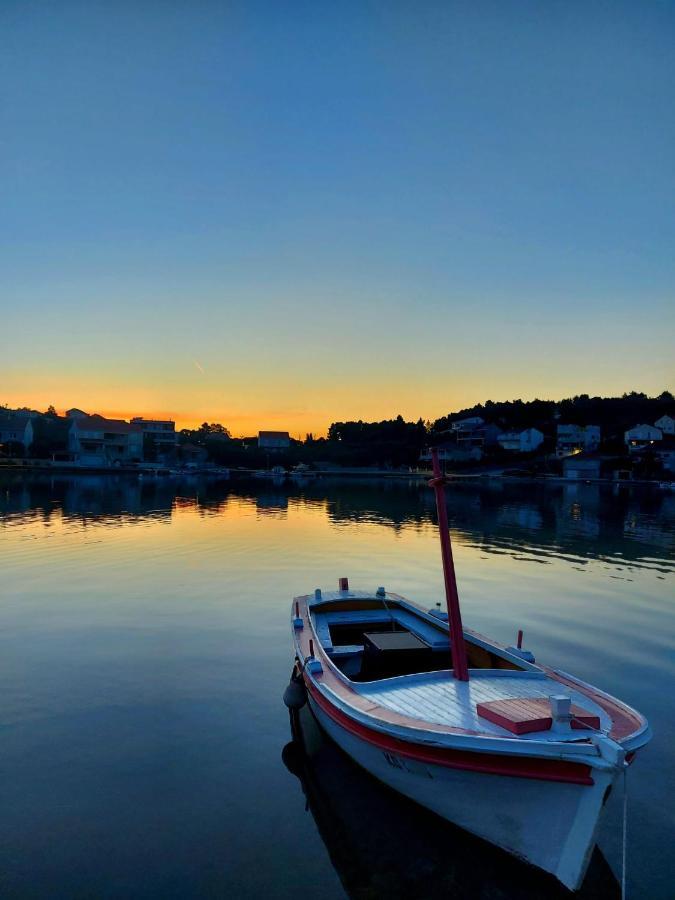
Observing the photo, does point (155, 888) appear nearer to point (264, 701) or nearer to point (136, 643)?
point (264, 701)

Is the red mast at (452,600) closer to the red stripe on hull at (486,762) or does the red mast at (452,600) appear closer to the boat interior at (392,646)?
the boat interior at (392,646)

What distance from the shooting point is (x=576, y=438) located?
6575 inches

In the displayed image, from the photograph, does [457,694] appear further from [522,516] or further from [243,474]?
[243,474]

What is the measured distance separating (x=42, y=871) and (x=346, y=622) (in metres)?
9.00

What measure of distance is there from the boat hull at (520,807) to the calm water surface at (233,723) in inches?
28.9

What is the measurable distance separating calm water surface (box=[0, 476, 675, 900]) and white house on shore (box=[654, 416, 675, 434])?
145056 millimetres

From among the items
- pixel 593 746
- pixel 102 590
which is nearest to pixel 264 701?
pixel 593 746

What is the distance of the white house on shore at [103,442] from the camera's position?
148 m

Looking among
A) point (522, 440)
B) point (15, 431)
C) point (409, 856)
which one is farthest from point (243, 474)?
point (409, 856)

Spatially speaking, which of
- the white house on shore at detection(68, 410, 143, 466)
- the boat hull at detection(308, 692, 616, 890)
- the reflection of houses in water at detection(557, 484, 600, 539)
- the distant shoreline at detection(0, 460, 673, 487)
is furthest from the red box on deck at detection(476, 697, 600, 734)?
the white house on shore at detection(68, 410, 143, 466)

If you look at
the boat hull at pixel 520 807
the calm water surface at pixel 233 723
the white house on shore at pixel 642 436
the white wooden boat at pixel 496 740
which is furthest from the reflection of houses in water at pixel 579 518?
the white house on shore at pixel 642 436

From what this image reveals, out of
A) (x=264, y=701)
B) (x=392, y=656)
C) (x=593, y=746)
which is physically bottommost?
(x=264, y=701)

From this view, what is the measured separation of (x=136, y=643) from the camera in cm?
1941

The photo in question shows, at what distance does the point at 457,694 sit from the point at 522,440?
A: 6627 inches
